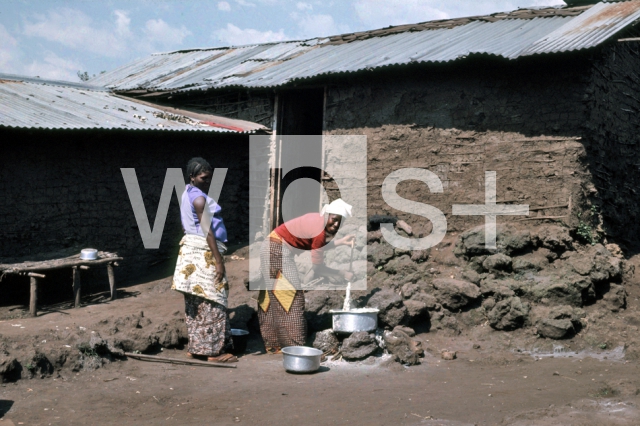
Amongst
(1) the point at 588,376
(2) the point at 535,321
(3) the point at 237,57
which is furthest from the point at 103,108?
(1) the point at 588,376

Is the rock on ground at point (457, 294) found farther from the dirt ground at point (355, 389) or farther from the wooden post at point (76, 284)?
the wooden post at point (76, 284)

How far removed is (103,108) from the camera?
10.5 m

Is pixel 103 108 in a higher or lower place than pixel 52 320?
higher

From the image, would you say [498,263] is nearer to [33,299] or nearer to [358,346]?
[358,346]

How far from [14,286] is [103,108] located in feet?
11.0

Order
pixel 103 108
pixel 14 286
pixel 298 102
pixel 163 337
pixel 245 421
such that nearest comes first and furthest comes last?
pixel 245 421 < pixel 163 337 < pixel 14 286 < pixel 103 108 < pixel 298 102

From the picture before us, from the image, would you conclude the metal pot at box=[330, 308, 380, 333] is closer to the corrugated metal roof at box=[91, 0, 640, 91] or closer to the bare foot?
the bare foot

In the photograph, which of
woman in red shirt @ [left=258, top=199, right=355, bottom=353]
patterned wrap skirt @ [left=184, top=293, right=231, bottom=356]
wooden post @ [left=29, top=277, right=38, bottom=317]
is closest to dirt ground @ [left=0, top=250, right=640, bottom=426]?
patterned wrap skirt @ [left=184, top=293, right=231, bottom=356]

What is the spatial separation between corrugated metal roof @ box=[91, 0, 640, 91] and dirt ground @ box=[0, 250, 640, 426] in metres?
3.67

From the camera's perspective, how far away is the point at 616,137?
897cm

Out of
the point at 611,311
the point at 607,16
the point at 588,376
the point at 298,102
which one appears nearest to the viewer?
the point at 588,376

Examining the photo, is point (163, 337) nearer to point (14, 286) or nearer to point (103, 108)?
point (14, 286)

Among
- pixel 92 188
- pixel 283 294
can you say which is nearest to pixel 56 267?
pixel 92 188

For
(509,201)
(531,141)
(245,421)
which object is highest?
(531,141)
